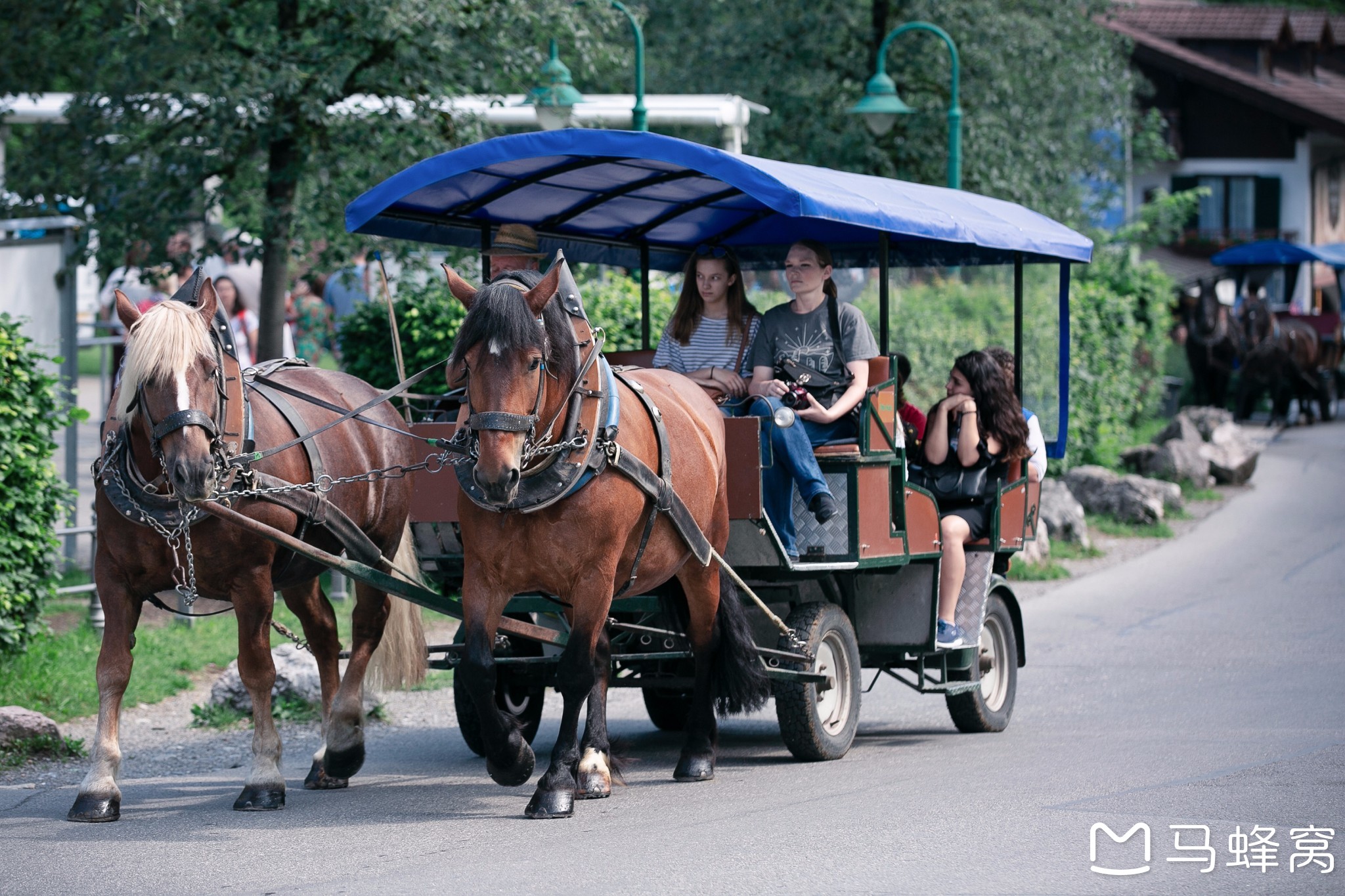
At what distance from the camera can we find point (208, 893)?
523 centimetres

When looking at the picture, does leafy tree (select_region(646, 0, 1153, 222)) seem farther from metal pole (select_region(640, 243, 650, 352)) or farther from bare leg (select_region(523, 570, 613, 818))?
bare leg (select_region(523, 570, 613, 818))

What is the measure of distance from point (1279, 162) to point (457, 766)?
4103 centimetres

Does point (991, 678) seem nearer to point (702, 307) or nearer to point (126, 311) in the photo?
point (702, 307)

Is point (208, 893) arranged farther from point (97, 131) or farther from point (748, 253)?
point (97, 131)

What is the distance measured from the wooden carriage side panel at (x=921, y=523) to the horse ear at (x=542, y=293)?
2591mm

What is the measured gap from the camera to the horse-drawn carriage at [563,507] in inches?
243

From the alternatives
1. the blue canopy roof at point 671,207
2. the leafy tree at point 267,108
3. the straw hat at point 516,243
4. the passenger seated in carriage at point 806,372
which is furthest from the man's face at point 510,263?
the leafy tree at point 267,108

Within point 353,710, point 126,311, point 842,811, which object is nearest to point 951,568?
point 842,811

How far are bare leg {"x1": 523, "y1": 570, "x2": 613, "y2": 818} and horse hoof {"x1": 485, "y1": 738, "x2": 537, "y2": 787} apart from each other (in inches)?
4.1

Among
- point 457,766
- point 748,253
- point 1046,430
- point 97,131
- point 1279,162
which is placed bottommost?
point 457,766

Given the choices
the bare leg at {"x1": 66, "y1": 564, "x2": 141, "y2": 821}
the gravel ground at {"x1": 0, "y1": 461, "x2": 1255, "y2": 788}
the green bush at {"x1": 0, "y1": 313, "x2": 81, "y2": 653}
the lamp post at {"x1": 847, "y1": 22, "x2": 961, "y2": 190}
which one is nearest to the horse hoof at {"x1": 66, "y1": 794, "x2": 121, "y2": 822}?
the bare leg at {"x1": 66, "y1": 564, "x2": 141, "y2": 821}

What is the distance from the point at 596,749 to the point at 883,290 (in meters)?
3.18

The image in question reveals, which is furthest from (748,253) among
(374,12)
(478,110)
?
(478,110)

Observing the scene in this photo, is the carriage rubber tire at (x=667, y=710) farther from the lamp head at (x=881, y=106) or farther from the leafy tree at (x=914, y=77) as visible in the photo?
the leafy tree at (x=914, y=77)
